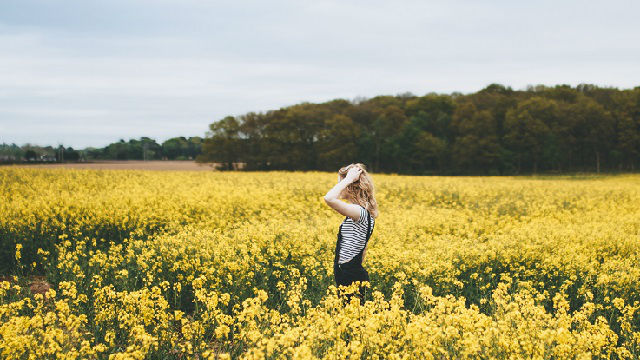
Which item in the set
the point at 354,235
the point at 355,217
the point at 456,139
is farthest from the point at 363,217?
the point at 456,139

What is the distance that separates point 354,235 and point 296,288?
2268 mm

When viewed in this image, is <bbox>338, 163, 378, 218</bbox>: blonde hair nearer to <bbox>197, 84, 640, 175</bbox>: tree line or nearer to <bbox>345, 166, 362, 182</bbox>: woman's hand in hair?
<bbox>345, 166, 362, 182</bbox>: woman's hand in hair

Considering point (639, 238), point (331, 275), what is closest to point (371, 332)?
point (331, 275)

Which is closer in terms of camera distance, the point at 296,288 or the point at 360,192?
the point at 360,192

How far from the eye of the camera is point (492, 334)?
4.23 meters

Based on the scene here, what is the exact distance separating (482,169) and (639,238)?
181 feet

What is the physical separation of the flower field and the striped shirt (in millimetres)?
600

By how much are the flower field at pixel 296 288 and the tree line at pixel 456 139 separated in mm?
47134

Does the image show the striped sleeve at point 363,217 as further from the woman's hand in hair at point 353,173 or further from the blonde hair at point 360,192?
the woman's hand in hair at point 353,173

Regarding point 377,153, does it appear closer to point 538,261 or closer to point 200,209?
point 200,209

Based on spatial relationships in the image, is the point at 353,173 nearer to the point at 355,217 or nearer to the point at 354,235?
the point at 355,217

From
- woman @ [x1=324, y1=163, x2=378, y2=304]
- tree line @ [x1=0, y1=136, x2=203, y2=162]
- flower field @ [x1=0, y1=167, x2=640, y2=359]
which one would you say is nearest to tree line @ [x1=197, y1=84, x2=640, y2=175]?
tree line @ [x1=0, y1=136, x2=203, y2=162]

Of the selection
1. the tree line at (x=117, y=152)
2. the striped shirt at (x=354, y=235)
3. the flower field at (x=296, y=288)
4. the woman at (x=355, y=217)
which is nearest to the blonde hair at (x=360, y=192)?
the woman at (x=355, y=217)

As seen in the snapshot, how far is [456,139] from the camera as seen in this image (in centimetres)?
6216
